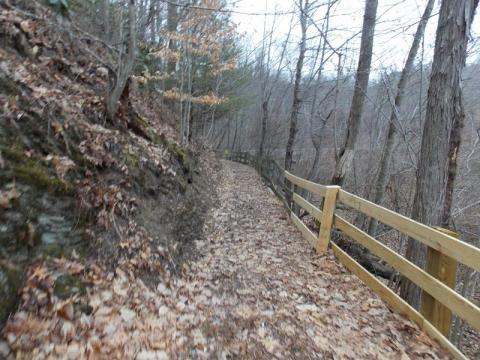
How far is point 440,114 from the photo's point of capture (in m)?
4.53

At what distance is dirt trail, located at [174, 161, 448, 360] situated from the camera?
301cm

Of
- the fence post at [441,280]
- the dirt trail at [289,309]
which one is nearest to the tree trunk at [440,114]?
the dirt trail at [289,309]

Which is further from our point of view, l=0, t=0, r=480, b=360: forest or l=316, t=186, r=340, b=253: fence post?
l=316, t=186, r=340, b=253: fence post

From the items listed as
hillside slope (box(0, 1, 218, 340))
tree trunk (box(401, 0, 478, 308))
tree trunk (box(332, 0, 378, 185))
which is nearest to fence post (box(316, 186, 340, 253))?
tree trunk (box(401, 0, 478, 308))

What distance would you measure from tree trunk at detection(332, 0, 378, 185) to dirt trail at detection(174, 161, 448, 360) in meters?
2.42

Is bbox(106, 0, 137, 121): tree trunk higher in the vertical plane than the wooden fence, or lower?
higher

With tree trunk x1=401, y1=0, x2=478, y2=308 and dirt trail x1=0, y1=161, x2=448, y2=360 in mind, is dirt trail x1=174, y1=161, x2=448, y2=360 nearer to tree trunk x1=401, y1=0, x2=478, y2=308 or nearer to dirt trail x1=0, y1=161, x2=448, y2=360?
dirt trail x1=0, y1=161, x2=448, y2=360

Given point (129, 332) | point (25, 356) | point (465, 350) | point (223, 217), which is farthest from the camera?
point (465, 350)

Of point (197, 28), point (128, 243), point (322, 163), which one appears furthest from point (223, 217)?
point (322, 163)

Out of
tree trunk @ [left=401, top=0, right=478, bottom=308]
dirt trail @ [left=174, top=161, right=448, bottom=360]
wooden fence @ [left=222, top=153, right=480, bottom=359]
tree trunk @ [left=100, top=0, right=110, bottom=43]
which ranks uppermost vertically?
tree trunk @ [left=100, top=0, right=110, bottom=43]

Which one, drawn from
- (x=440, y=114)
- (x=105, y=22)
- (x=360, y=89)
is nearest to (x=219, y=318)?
(x=440, y=114)

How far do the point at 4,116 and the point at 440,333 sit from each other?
15.0ft

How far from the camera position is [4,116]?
3.32 metres

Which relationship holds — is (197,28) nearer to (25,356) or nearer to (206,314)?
(206,314)
